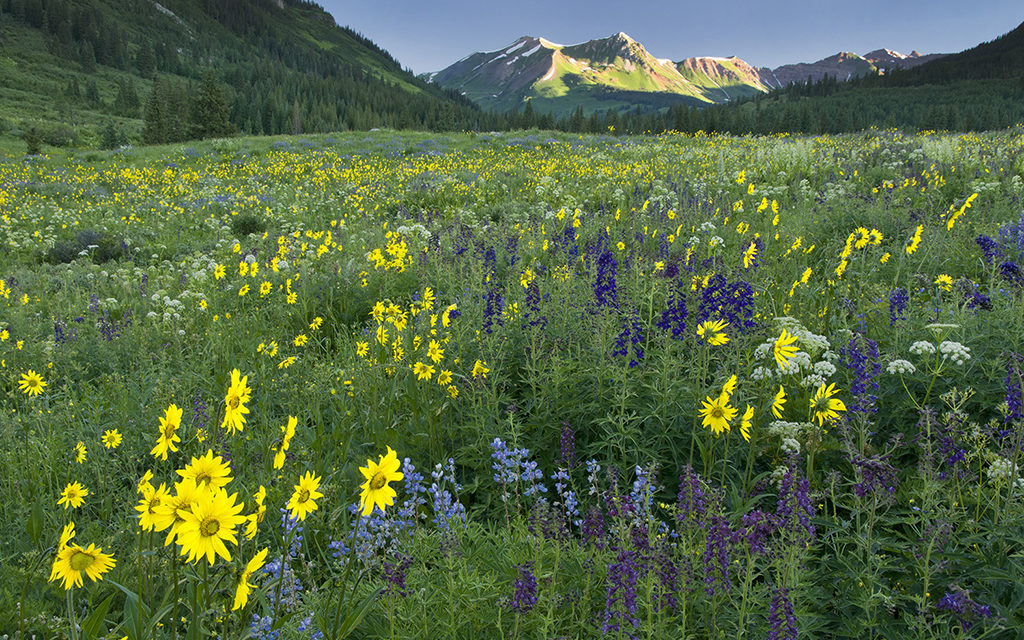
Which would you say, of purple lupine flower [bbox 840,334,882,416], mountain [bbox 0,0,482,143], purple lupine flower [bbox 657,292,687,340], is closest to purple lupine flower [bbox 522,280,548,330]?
purple lupine flower [bbox 657,292,687,340]

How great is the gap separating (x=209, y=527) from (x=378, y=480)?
37 centimetres

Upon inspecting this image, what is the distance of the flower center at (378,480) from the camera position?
4.06 feet

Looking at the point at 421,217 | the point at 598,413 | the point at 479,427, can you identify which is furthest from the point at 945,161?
the point at 479,427

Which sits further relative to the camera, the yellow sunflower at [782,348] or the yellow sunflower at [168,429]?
the yellow sunflower at [782,348]

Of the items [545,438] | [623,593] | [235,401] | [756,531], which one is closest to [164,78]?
[545,438]

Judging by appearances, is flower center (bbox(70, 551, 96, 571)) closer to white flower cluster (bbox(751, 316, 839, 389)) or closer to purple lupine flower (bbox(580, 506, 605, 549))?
purple lupine flower (bbox(580, 506, 605, 549))

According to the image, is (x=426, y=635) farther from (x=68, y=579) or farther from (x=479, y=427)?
(x=479, y=427)

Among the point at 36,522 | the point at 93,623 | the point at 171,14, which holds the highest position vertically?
the point at 171,14

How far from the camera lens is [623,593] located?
143cm

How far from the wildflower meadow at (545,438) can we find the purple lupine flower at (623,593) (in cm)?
2

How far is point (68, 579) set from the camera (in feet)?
4.06

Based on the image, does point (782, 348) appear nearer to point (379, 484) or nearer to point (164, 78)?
point (379, 484)

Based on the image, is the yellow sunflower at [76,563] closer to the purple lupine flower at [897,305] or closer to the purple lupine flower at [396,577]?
the purple lupine flower at [396,577]

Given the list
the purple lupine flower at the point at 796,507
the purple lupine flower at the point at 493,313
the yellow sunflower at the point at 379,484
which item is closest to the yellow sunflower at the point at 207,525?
the yellow sunflower at the point at 379,484
